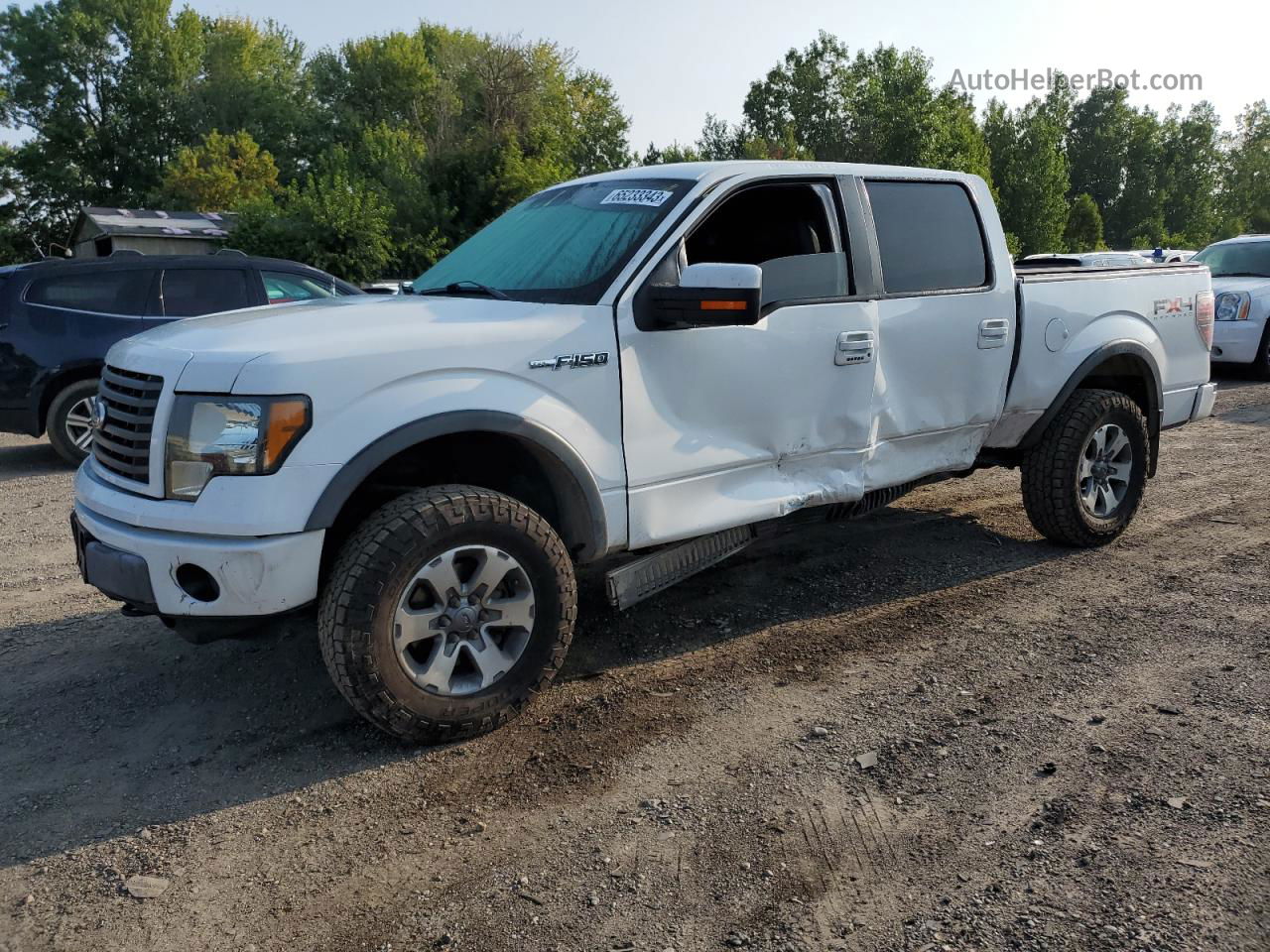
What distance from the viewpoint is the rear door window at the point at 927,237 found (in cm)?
466

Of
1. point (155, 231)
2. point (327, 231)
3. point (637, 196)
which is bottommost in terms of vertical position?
point (637, 196)

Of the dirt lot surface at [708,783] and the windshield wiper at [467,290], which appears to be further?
the windshield wiper at [467,290]

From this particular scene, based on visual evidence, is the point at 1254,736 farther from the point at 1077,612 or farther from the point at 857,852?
the point at 857,852

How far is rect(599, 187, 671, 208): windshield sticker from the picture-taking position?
411 centimetres

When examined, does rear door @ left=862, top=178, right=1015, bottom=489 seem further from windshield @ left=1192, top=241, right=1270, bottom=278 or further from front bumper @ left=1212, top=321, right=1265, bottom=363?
windshield @ left=1192, top=241, right=1270, bottom=278

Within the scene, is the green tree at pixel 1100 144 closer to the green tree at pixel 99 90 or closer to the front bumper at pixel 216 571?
the green tree at pixel 99 90

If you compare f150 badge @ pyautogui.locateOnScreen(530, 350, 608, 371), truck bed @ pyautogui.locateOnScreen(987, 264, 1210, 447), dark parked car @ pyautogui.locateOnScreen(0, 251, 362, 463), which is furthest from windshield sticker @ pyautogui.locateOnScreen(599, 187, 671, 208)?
dark parked car @ pyautogui.locateOnScreen(0, 251, 362, 463)

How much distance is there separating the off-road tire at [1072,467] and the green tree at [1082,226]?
70575 mm

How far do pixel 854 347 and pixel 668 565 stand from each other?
1.23 m

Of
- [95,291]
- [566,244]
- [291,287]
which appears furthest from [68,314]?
[566,244]

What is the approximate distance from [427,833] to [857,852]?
1.24 m

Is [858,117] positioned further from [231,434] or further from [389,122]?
Answer: [231,434]

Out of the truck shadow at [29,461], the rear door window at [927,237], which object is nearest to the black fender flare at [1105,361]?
the rear door window at [927,237]

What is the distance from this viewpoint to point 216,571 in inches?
124
